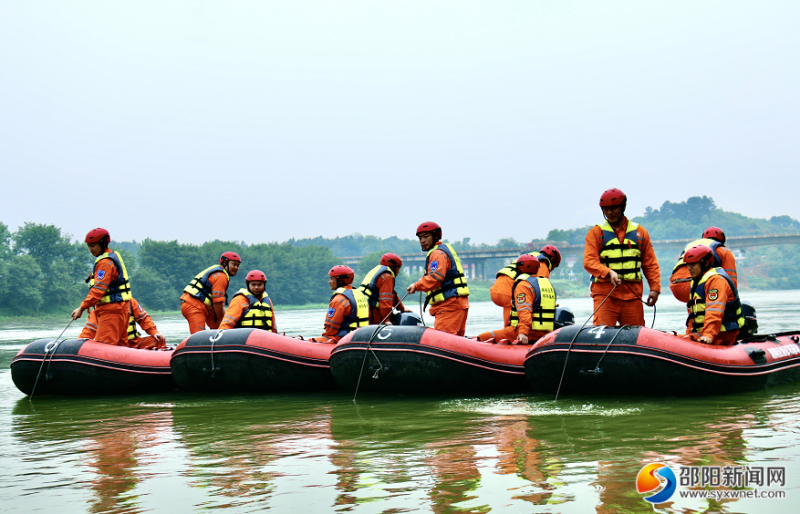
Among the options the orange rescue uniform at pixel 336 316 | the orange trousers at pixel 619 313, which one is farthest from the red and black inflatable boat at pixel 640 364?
the orange rescue uniform at pixel 336 316

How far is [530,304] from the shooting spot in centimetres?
837

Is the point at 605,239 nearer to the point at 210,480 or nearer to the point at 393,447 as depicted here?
the point at 393,447

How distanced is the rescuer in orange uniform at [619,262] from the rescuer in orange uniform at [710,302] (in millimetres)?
388

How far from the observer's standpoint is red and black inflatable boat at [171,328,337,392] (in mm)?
8562

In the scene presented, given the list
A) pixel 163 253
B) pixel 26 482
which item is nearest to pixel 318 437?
pixel 26 482

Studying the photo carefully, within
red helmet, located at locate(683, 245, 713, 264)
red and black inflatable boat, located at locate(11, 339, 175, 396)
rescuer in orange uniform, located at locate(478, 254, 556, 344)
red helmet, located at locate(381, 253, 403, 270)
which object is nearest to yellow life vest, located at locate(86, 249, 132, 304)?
red and black inflatable boat, located at locate(11, 339, 175, 396)

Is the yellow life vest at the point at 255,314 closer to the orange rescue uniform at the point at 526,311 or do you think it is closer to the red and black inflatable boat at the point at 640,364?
the orange rescue uniform at the point at 526,311

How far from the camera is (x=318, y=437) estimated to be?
6.04 m

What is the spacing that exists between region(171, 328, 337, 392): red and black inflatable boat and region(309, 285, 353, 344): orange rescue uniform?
37 cm

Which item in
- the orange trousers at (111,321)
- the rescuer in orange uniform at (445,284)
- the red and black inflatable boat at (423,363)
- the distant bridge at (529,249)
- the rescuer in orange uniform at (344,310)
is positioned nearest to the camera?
the red and black inflatable boat at (423,363)

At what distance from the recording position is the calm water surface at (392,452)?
13.7ft

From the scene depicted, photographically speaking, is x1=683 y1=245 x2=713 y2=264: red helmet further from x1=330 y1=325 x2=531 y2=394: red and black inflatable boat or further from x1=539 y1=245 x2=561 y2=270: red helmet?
x1=539 y1=245 x2=561 y2=270: red helmet

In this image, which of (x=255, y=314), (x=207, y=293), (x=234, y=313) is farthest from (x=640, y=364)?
(x=207, y=293)

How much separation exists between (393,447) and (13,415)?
4.43 meters
